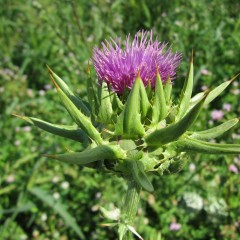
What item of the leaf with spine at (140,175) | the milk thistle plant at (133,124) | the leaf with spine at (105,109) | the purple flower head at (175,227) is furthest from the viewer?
the purple flower head at (175,227)

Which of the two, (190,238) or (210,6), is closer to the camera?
(190,238)

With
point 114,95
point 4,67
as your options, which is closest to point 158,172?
point 114,95

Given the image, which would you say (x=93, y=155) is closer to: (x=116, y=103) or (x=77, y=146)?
(x=116, y=103)

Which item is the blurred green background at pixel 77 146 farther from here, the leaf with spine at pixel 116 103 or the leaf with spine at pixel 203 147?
the leaf with spine at pixel 203 147

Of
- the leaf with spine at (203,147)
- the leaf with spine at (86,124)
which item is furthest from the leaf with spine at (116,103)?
the leaf with spine at (203,147)

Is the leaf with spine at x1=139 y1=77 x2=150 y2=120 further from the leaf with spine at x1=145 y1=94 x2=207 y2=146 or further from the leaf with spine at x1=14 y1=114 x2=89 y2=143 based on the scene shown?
the leaf with spine at x1=14 y1=114 x2=89 y2=143

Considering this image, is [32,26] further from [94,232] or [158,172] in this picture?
[158,172]
